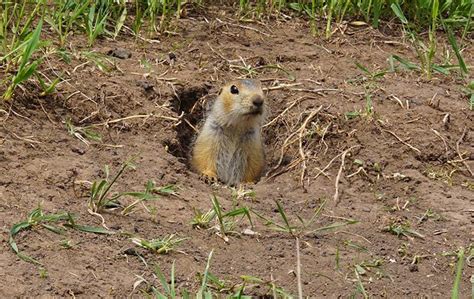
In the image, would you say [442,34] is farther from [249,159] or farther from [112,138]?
[112,138]

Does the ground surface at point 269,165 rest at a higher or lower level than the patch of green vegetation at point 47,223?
lower

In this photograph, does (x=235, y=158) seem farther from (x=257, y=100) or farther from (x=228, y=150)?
(x=257, y=100)

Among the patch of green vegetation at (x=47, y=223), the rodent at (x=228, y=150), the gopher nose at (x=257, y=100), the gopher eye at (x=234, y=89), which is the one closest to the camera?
the patch of green vegetation at (x=47, y=223)

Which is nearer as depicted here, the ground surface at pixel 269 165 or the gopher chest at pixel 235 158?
the ground surface at pixel 269 165

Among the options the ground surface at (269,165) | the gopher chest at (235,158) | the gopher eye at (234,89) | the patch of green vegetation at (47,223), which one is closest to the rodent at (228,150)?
the gopher chest at (235,158)

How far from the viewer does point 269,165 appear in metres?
7.75

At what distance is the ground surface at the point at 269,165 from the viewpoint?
16.1ft

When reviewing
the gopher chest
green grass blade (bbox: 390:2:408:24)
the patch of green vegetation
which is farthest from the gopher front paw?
green grass blade (bbox: 390:2:408:24)

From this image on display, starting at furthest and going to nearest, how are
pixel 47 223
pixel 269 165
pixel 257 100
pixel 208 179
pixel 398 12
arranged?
pixel 398 12, pixel 269 165, pixel 257 100, pixel 208 179, pixel 47 223

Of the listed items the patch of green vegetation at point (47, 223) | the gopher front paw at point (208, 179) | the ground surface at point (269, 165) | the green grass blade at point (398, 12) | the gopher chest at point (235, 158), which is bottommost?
the gopher chest at point (235, 158)

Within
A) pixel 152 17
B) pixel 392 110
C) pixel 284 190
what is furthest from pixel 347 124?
pixel 152 17

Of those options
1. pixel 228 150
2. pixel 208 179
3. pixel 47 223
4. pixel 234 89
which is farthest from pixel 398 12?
pixel 47 223

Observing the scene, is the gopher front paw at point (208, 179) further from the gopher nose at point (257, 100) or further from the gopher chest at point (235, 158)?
the gopher nose at point (257, 100)

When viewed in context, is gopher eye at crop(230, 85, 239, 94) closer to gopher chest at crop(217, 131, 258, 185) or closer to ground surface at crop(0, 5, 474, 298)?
ground surface at crop(0, 5, 474, 298)
